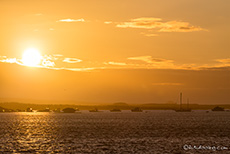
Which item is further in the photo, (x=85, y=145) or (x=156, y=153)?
(x=85, y=145)

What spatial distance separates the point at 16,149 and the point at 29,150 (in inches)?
139

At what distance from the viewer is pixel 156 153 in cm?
8256

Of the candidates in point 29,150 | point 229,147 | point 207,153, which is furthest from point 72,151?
point 229,147

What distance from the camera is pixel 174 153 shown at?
8350 centimetres

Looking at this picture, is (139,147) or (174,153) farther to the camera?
(139,147)

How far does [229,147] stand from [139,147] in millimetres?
21342

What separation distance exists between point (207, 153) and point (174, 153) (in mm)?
6846

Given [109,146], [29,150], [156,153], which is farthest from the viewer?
[109,146]

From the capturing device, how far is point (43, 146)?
96688mm

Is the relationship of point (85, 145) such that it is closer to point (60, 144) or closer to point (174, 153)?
point (60, 144)

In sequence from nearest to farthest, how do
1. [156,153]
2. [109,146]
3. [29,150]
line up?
[156,153], [29,150], [109,146]

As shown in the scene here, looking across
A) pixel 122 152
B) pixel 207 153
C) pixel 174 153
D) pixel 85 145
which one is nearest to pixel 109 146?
pixel 85 145

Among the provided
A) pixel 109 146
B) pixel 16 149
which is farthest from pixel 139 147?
pixel 16 149

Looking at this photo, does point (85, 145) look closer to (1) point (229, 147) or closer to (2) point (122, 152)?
(2) point (122, 152)
